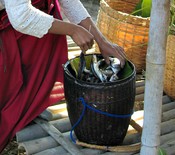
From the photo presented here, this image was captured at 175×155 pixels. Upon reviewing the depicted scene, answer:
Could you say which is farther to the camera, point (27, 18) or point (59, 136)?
point (59, 136)

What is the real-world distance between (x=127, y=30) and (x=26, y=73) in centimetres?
98

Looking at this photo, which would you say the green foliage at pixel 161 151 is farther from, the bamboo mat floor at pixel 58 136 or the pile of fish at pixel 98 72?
the pile of fish at pixel 98 72

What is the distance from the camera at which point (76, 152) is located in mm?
1979

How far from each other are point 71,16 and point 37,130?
63 cm

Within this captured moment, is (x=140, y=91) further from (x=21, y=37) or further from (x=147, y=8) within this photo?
(x=21, y=37)

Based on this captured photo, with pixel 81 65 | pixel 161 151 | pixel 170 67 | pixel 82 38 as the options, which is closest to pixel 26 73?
pixel 81 65

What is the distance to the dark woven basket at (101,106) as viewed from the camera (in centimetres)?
188

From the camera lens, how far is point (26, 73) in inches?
85.4

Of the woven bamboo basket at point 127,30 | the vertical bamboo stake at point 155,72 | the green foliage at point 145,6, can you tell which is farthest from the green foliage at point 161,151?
the green foliage at point 145,6

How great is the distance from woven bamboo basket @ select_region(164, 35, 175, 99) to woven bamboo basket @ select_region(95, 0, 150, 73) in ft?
0.85

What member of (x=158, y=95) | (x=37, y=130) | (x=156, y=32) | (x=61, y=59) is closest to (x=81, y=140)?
(x=37, y=130)

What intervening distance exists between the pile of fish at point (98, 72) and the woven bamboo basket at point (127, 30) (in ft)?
2.54

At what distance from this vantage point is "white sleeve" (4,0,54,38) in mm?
1735

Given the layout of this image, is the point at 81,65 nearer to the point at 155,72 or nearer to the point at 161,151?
the point at 161,151
